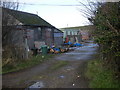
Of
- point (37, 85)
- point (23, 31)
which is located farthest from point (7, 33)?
A: point (23, 31)

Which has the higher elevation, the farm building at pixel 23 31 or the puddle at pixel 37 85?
the farm building at pixel 23 31

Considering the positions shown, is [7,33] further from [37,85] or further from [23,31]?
[23,31]

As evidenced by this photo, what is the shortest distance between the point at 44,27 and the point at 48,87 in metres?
17.9

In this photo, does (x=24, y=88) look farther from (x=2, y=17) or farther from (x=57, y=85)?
(x=2, y=17)

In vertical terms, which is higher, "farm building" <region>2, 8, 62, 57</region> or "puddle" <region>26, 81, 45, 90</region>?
"farm building" <region>2, 8, 62, 57</region>

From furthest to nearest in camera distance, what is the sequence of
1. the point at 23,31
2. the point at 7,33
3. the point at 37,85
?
the point at 23,31 < the point at 7,33 < the point at 37,85

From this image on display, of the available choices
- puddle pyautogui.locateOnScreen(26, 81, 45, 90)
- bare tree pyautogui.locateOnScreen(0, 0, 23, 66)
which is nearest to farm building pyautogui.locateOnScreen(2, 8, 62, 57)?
bare tree pyautogui.locateOnScreen(0, 0, 23, 66)

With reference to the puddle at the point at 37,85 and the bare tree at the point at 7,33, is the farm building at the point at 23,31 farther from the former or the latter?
the puddle at the point at 37,85

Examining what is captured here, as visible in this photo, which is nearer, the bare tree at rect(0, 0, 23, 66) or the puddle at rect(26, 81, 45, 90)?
the puddle at rect(26, 81, 45, 90)

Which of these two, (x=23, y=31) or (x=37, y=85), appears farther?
(x=23, y=31)

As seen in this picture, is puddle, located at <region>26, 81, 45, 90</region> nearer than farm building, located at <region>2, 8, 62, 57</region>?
Yes

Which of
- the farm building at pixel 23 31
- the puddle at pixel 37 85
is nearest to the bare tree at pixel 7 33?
the farm building at pixel 23 31

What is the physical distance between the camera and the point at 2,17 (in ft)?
33.4

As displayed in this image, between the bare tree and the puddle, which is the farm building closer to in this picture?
the bare tree
